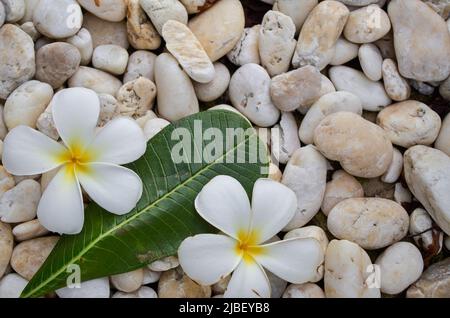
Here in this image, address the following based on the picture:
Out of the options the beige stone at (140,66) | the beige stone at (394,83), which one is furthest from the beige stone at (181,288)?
the beige stone at (394,83)

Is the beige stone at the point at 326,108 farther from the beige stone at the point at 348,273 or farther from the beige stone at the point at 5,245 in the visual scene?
the beige stone at the point at 5,245

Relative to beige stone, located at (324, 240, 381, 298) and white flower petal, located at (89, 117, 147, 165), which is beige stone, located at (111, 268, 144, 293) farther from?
beige stone, located at (324, 240, 381, 298)

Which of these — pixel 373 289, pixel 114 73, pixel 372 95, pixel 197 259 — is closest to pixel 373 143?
pixel 372 95

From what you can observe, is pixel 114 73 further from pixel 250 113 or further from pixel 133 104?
pixel 250 113

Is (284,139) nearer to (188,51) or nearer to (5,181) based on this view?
(188,51)

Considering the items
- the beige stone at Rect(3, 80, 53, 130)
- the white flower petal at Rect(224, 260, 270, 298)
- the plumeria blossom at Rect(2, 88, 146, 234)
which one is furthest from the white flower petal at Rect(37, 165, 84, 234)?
the white flower petal at Rect(224, 260, 270, 298)
